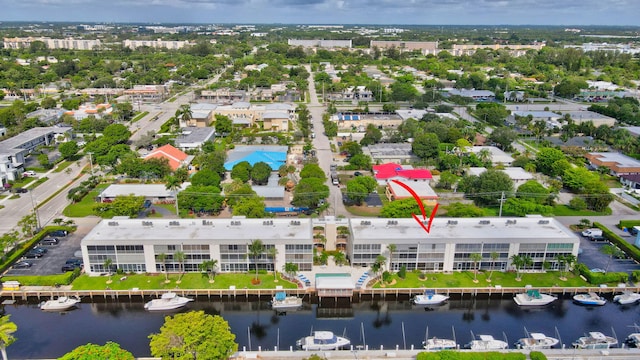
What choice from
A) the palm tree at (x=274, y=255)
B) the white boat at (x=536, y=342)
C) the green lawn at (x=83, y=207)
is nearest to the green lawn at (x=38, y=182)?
the green lawn at (x=83, y=207)

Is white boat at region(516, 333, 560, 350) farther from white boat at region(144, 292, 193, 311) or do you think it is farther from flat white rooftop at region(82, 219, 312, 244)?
white boat at region(144, 292, 193, 311)

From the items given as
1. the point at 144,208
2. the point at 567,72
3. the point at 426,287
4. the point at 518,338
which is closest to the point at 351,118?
the point at 144,208

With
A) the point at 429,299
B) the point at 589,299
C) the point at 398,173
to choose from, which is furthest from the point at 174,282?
the point at 589,299

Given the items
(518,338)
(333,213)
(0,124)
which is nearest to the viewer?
(518,338)

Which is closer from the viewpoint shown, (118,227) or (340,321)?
(340,321)

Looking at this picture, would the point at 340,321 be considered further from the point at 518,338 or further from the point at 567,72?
the point at 567,72

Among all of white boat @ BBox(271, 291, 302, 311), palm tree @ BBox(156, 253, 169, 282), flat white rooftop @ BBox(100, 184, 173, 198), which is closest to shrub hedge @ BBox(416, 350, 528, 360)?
white boat @ BBox(271, 291, 302, 311)

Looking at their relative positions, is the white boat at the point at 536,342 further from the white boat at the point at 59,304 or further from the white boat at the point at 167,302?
the white boat at the point at 59,304
